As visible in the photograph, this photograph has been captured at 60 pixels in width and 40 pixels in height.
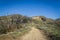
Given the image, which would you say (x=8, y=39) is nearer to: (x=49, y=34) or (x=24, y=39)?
(x=24, y=39)

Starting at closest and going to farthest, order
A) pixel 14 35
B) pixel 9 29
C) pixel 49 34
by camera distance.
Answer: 1. pixel 14 35
2. pixel 49 34
3. pixel 9 29

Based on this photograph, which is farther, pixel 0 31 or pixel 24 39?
pixel 0 31

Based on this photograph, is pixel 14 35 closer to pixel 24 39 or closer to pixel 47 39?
pixel 24 39

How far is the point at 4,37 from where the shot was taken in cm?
1320

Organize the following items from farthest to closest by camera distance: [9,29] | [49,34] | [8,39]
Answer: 1. [9,29]
2. [49,34]
3. [8,39]

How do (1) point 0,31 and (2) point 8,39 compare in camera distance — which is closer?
(2) point 8,39

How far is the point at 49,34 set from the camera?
1512cm

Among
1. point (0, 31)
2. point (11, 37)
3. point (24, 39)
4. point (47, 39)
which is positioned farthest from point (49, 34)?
point (0, 31)

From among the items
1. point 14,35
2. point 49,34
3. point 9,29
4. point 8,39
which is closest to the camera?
point 8,39

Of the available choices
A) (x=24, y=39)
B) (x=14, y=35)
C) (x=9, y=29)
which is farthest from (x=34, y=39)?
(x=9, y=29)

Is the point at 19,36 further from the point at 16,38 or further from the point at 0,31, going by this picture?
the point at 0,31

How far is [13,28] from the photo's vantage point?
54.9 ft

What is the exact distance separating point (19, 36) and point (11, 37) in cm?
94

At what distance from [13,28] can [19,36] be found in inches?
118
